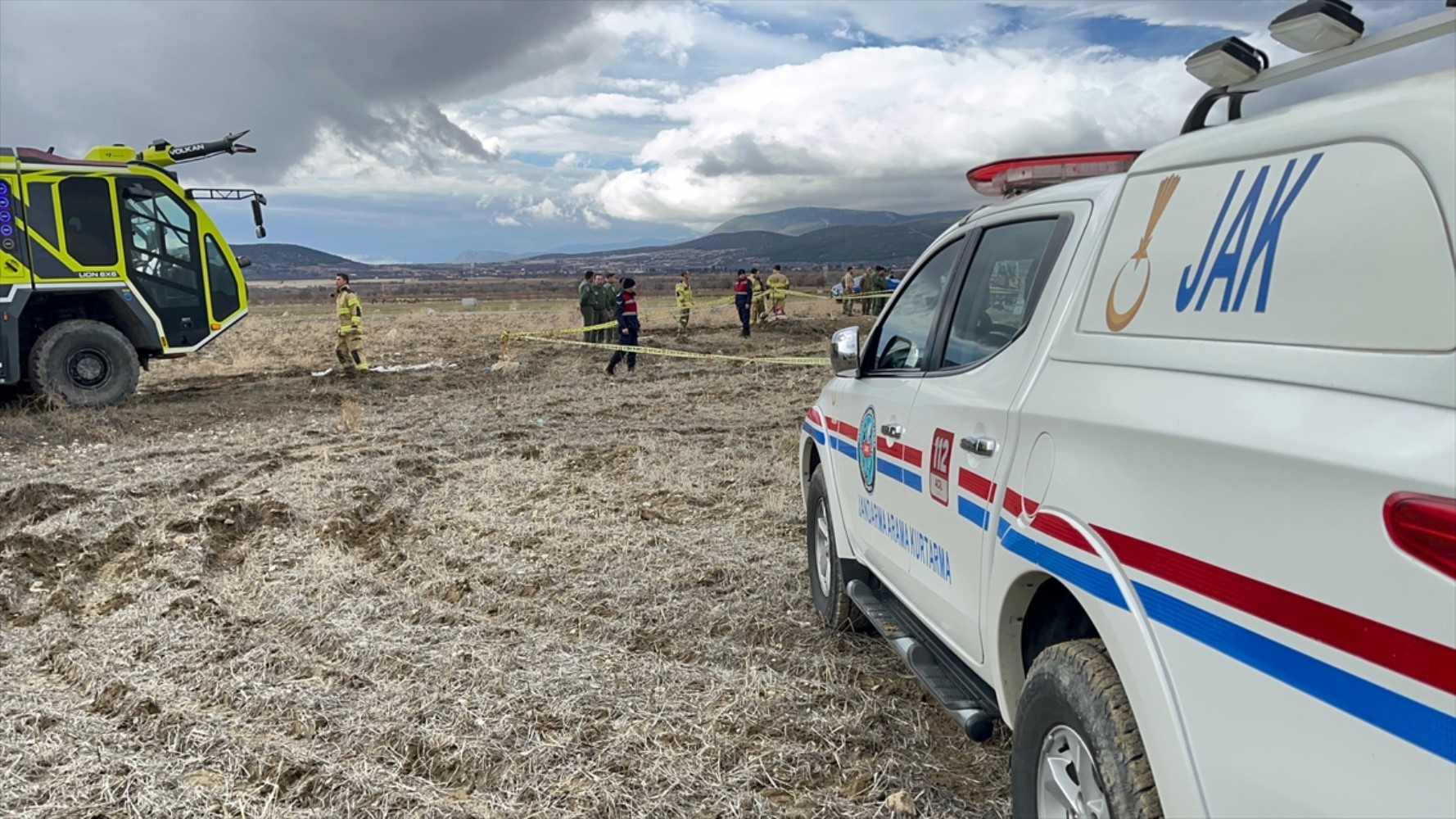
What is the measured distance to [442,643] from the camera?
15.4 feet

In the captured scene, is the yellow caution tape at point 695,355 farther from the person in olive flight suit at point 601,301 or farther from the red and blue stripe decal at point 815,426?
the red and blue stripe decal at point 815,426

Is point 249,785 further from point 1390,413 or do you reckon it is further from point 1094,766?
point 1390,413

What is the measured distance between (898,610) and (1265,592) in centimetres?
216

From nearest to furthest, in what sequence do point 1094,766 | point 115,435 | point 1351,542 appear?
point 1351,542, point 1094,766, point 115,435

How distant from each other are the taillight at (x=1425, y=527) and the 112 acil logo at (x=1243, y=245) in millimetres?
530

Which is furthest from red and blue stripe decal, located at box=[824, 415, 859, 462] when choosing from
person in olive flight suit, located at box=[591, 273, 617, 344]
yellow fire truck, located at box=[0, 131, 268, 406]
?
person in olive flight suit, located at box=[591, 273, 617, 344]

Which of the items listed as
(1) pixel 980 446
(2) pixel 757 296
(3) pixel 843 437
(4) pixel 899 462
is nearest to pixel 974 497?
(1) pixel 980 446

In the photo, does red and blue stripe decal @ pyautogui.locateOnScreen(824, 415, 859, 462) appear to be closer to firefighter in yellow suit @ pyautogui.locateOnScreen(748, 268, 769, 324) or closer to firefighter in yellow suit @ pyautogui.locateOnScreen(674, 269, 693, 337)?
firefighter in yellow suit @ pyautogui.locateOnScreen(674, 269, 693, 337)

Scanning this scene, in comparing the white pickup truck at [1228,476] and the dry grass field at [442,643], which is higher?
the white pickup truck at [1228,476]

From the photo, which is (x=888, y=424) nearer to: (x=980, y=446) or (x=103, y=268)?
(x=980, y=446)

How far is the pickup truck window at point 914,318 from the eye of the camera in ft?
12.1

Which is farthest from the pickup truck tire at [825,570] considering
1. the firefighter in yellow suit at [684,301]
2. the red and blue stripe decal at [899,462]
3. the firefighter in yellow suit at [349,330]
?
the firefighter in yellow suit at [684,301]

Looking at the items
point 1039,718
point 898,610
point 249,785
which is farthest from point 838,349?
point 249,785

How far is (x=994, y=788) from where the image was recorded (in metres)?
3.31
